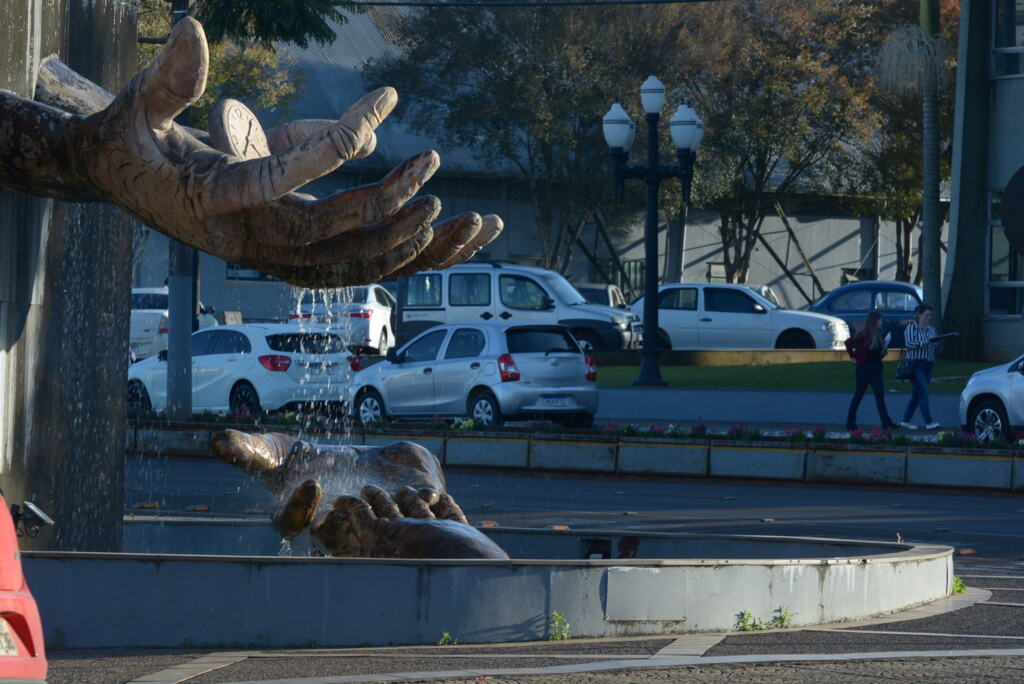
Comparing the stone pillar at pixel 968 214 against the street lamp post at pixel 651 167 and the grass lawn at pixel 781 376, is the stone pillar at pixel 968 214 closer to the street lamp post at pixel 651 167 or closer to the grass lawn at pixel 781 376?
the grass lawn at pixel 781 376

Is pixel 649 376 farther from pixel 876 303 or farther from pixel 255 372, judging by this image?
pixel 876 303

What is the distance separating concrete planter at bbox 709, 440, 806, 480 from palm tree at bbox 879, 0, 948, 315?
52.5 feet

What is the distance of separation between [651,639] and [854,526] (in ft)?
Result: 23.3

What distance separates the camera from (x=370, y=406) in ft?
80.2

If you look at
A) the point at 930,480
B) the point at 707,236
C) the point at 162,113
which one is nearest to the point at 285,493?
the point at 162,113

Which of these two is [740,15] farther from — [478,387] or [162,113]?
[162,113]

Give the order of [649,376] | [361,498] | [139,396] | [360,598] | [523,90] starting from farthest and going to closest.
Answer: [523,90]
[649,376]
[139,396]
[361,498]
[360,598]

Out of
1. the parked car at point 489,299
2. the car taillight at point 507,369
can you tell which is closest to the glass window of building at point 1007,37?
the parked car at point 489,299

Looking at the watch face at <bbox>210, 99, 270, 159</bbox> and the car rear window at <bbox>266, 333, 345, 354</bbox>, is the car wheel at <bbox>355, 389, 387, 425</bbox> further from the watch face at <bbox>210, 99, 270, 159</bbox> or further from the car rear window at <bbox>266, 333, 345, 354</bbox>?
the watch face at <bbox>210, 99, 270, 159</bbox>

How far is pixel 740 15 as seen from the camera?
46562 mm

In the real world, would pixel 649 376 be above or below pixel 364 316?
below

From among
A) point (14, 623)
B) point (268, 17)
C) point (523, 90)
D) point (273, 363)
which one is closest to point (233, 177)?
point (14, 623)

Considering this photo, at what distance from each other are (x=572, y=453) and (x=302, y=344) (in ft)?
22.0

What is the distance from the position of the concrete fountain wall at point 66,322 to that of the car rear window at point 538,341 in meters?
13.5
